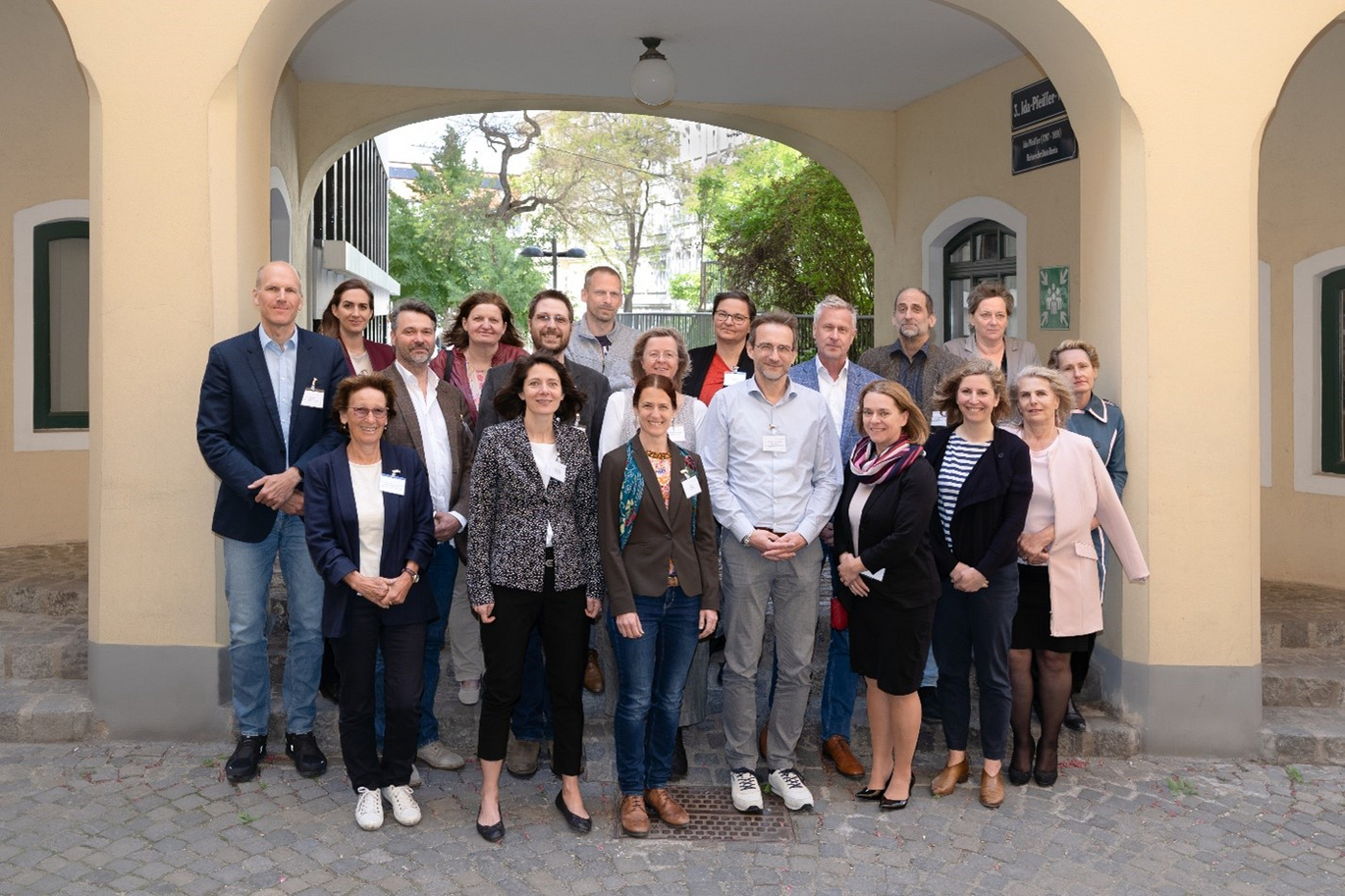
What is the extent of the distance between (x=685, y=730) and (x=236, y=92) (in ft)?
11.5

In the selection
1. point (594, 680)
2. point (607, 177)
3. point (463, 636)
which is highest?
point (607, 177)

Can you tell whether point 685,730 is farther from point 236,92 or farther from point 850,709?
point 236,92

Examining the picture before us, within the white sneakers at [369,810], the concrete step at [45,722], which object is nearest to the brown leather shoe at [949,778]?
the white sneakers at [369,810]

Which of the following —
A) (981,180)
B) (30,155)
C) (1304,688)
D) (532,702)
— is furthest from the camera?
(981,180)

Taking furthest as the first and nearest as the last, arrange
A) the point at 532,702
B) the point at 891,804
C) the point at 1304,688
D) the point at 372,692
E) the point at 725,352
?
1. the point at 1304,688
2. the point at 725,352
3. the point at 532,702
4. the point at 891,804
5. the point at 372,692

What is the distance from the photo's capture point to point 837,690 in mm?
5406

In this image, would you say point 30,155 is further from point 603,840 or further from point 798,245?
point 798,245

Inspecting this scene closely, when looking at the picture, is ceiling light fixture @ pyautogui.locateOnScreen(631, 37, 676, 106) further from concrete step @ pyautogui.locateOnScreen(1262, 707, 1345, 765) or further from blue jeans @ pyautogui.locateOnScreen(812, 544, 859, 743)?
concrete step @ pyautogui.locateOnScreen(1262, 707, 1345, 765)

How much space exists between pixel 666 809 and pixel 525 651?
2.76ft

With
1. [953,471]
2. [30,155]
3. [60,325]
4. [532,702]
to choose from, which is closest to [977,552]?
[953,471]

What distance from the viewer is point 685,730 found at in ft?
18.8

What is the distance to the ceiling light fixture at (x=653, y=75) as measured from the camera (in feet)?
28.4

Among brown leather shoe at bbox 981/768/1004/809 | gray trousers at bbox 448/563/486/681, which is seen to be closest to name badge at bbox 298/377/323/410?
gray trousers at bbox 448/563/486/681

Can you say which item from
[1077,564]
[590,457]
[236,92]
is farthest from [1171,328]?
[236,92]
